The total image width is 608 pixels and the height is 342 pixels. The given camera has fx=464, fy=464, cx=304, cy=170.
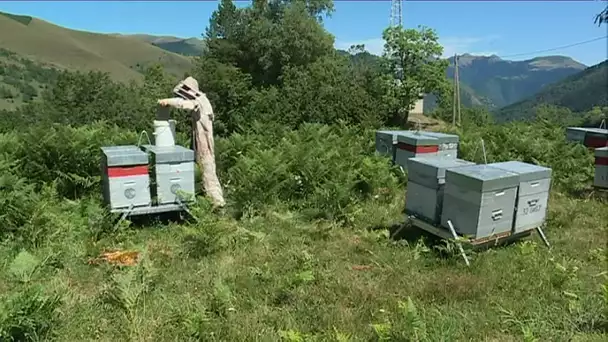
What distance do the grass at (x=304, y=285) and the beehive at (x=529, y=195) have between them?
0.33 metres

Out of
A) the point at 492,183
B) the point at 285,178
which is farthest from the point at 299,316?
the point at 285,178

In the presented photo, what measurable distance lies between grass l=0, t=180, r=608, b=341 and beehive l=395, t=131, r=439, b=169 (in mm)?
2853

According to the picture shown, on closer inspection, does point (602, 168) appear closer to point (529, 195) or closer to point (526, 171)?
point (529, 195)

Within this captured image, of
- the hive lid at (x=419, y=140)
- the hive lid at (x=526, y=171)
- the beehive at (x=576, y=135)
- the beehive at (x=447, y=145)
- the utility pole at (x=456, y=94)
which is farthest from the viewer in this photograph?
the utility pole at (x=456, y=94)

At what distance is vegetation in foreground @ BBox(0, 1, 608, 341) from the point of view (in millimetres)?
3941

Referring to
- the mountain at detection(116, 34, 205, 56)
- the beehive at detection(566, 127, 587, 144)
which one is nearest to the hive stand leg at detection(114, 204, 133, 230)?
the beehive at detection(566, 127, 587, 144)

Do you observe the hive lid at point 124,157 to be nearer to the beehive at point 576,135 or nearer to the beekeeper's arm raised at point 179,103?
the beekeeper's arm raised at point 179,103

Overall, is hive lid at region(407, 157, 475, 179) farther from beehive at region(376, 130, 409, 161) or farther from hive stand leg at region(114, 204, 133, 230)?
hive stand leg at region(114, 204, 133, 230)

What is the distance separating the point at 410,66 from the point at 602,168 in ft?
88.7

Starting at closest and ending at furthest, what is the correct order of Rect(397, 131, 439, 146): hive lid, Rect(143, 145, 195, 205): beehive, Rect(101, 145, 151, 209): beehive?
Rect(101, 145, 151, 209): beehive
Rect(143, 145, 195, 205): beehive
Rect(397, 131, 439, 146): hive lid

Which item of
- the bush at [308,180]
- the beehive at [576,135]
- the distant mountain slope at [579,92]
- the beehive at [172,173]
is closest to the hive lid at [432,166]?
the bush at [308,180]

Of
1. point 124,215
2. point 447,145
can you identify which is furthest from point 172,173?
point 447,145

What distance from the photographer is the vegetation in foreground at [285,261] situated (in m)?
3.94

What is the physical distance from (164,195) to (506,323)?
4.85m
